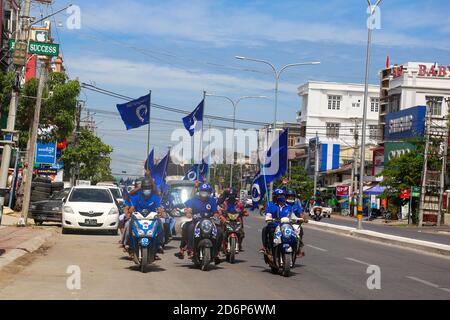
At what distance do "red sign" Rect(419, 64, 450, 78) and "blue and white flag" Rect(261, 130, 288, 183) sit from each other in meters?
54.8

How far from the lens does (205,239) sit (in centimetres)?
1439

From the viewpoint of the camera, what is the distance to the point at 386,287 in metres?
13.0

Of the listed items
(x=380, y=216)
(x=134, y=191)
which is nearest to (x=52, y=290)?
(x=134, y=191)

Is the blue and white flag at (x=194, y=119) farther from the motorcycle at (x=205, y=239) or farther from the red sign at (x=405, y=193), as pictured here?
the motorcycle at (x=205, y=239)

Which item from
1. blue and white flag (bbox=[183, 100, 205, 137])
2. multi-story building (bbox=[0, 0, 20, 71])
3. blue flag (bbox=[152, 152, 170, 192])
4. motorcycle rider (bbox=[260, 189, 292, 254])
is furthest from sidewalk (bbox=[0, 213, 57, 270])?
multi-story building (bbox=[0, 0, 20, 71])

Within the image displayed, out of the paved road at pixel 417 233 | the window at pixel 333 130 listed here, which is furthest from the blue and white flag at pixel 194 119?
the window at pixel 333 130

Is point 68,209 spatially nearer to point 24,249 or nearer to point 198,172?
point 24,249

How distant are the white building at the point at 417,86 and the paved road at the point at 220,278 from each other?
61830mm

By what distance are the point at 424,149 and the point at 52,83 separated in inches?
1009

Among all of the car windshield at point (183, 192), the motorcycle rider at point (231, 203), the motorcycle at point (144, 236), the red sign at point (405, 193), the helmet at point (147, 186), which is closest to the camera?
the motorcycle at point (144, 236)

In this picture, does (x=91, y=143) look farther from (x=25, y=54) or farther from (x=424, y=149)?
(x=25, y=54)

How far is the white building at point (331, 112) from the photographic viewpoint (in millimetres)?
103688

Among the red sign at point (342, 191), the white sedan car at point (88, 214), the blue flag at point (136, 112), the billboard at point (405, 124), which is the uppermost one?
the billboard at point (405, 124)

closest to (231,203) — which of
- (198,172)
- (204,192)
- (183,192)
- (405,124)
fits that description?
(204,192)
